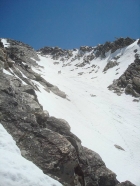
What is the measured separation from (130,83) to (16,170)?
42919 mm

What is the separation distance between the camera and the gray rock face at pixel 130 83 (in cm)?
Result: 4167

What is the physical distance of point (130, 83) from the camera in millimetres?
44031

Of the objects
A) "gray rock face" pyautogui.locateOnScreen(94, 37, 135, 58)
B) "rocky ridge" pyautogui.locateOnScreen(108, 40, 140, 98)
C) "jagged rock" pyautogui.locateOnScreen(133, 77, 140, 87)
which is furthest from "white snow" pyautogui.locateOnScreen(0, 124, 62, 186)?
"gray rock face" pyautogui.locateOnScreen(94, 37, 135, 58)

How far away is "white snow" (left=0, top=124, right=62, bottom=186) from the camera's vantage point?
618cm

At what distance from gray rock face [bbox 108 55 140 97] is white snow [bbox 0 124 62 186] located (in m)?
37.9

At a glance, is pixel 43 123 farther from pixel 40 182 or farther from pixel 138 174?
pixel 138 174

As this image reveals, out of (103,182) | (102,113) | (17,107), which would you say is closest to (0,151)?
(17,107)

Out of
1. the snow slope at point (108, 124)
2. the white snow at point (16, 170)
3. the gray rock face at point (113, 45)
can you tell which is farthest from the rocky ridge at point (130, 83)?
the white snow at point (16, 170)

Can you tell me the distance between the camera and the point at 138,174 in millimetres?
15203

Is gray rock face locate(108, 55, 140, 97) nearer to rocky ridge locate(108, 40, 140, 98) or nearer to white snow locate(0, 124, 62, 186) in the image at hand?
rocky ridge locate(108, 40, 140, 98)

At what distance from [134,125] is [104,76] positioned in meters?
33.8

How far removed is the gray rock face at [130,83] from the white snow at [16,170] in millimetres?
37850

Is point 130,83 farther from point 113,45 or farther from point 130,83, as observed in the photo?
point 113,45

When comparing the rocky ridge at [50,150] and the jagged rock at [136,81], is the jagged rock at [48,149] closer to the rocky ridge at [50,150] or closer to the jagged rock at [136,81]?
the rocky ridge at [50,150]
